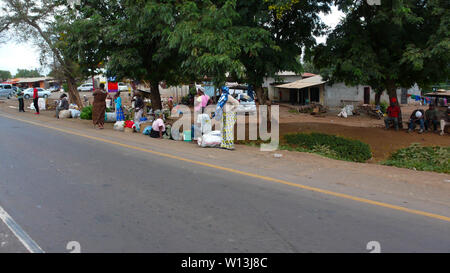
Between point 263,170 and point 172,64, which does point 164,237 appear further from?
point 172,64

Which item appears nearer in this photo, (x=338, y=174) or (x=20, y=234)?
(x=20, y=234)

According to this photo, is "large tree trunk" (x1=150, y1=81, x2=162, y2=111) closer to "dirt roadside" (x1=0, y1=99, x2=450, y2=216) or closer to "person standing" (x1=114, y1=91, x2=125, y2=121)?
"person standing" (x1=114, y1=91, x2=125, y2=121)

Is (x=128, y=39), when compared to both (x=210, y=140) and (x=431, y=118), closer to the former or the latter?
(x=210, y=140)

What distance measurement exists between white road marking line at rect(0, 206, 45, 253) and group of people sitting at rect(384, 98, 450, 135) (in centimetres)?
1514

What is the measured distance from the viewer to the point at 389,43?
14.2m

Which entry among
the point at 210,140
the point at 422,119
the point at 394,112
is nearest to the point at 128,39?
the point at 210,140

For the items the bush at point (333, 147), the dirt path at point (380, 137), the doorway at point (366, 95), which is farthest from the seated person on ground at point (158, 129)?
the doorway at point (366, 95)

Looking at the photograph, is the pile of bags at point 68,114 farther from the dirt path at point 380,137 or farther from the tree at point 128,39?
the dirt path at point 380,137

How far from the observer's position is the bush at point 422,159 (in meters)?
9.62

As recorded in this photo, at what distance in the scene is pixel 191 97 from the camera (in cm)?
3572

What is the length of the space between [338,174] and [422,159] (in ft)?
14.6

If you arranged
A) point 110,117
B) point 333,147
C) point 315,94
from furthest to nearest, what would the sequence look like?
point 315,94, point 110,117, point 333,147

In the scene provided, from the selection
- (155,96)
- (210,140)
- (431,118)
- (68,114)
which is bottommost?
(210,140)

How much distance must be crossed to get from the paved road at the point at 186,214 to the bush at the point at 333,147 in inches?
186
